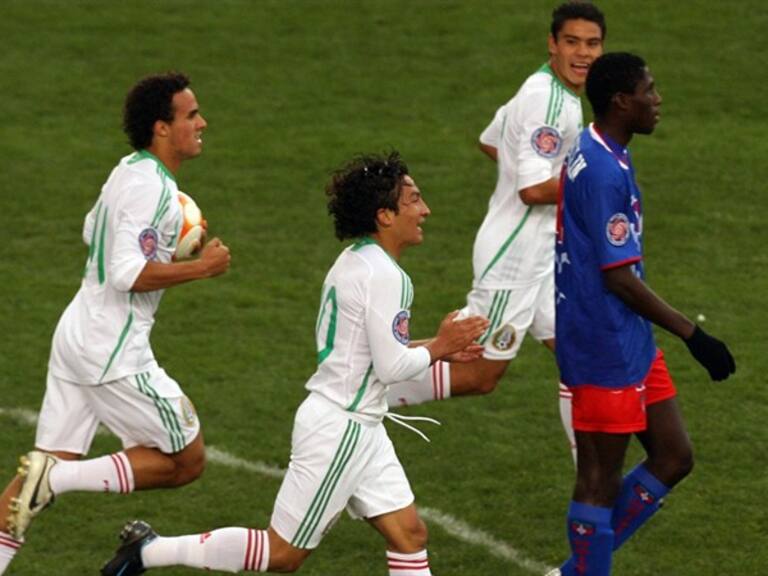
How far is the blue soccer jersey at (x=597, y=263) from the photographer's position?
26.3 feet

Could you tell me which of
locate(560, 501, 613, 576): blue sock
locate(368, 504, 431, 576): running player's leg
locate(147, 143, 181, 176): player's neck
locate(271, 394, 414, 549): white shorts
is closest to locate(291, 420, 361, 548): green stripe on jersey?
locate(271, 394, 414, 549): white shorts

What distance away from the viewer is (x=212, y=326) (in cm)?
1274

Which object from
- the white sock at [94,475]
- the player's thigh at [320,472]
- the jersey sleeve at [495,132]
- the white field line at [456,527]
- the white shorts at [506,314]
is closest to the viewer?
the player's thigh at [320,472]

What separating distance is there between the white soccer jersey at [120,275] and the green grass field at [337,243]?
40.0 inches

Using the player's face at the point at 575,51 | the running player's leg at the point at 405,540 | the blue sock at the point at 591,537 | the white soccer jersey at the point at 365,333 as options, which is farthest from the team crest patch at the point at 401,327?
the player's face at the point at 575,51

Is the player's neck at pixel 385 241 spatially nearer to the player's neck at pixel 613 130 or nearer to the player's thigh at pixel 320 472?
the player's thigh at pixel 320 472

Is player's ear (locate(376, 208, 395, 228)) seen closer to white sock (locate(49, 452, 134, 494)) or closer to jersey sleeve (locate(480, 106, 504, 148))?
white sock (locate(49, 452, 134, 494))

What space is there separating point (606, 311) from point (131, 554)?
88.1 inches

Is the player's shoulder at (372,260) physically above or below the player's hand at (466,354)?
above

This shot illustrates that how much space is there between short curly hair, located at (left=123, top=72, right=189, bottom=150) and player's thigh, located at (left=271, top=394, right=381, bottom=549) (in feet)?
5.39

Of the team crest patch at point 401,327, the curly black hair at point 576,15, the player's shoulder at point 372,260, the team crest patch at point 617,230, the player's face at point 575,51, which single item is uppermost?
the curly black hair at point 576,15

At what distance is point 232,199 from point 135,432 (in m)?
6.44

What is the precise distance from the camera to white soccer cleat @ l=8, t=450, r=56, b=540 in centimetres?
863

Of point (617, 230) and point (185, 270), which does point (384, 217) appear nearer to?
point (617, 230)
